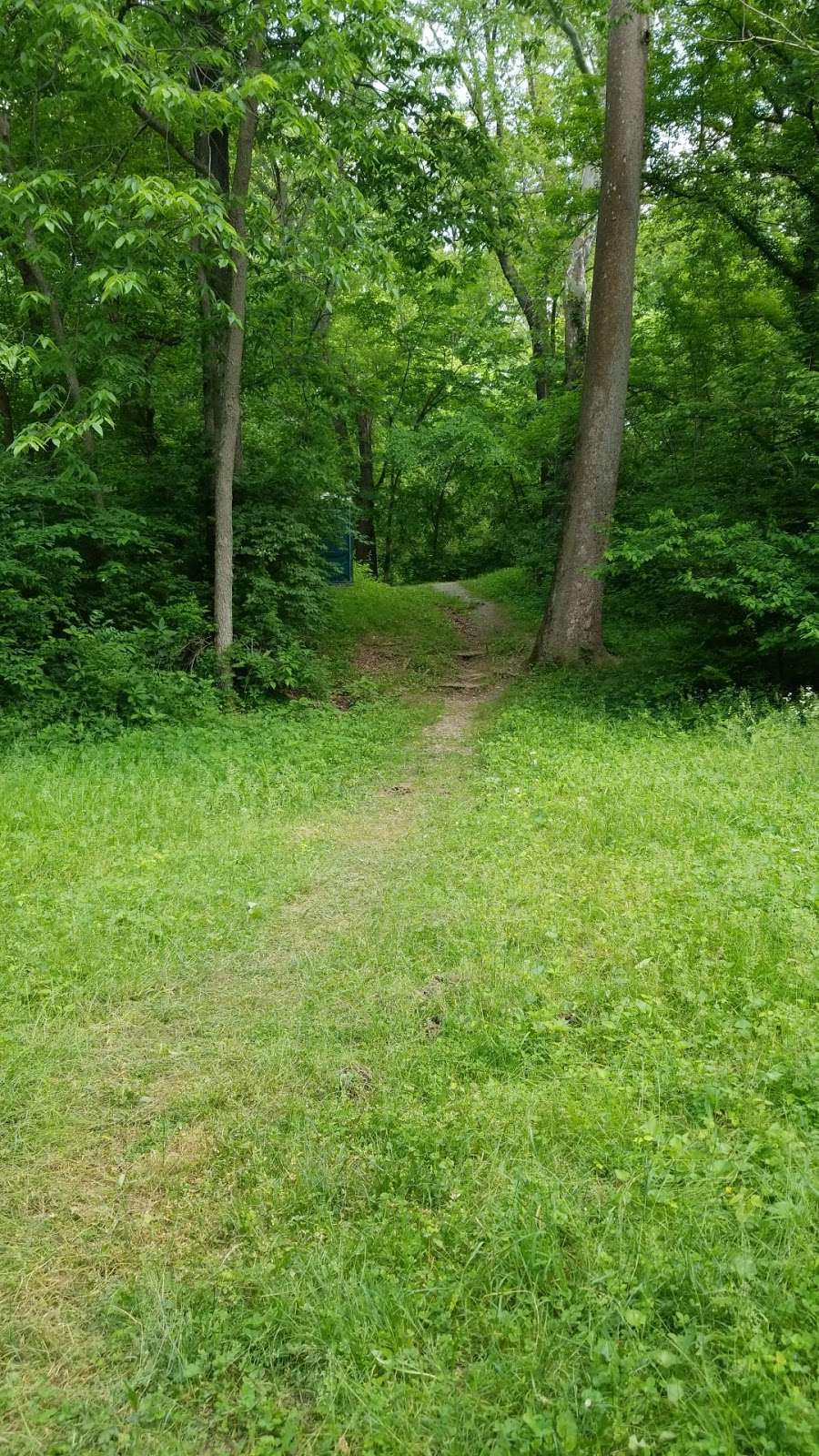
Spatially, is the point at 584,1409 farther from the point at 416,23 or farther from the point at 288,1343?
the point at 416,23

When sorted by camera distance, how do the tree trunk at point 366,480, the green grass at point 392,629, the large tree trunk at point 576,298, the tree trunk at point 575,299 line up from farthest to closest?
the tree trunk at point 366,480 < the tree trunk at point 575,299 < the large tree trunk at point 576,298 < the green grass at point 392,629

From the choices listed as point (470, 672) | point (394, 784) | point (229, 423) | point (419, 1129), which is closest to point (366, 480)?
point (470, 672)

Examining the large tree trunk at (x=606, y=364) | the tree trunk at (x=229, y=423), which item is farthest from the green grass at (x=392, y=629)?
the large tree trunk at (x=606, y=364)

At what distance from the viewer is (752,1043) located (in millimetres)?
3000

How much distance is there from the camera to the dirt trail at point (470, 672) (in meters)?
9.00

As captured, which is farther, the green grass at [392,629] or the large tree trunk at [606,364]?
the green grass at [392,629]

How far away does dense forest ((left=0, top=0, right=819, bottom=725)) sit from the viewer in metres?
7.02

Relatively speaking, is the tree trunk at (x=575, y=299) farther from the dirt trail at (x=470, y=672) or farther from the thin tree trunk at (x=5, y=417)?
the thin tree trunk at (x=5, y=417)

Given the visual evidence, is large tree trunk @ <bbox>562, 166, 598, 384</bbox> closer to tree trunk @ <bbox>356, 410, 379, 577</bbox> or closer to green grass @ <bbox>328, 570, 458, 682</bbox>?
green grass @ <bbox>328, 570, 458, 682</bbox>

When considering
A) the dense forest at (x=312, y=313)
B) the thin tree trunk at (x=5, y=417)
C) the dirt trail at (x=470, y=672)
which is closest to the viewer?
the dense forest at (x=312, y=313)

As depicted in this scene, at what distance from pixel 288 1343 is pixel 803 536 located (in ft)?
24.0

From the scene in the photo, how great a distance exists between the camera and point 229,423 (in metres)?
8.97

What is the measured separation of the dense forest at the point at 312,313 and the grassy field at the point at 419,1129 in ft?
10.9

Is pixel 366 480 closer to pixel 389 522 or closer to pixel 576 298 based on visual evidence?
pixel 389 522
